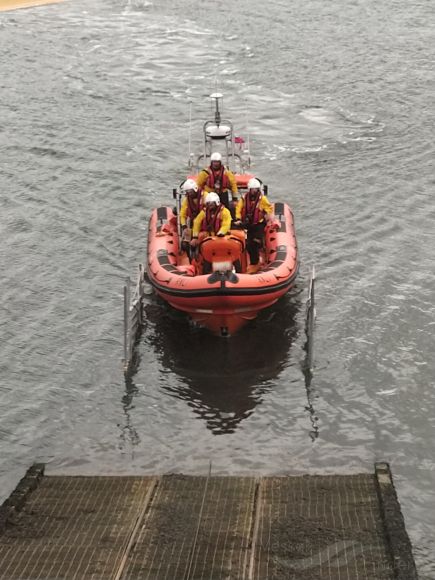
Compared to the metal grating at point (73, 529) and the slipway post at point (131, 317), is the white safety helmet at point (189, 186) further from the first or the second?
the metal grating at point (73, 529)

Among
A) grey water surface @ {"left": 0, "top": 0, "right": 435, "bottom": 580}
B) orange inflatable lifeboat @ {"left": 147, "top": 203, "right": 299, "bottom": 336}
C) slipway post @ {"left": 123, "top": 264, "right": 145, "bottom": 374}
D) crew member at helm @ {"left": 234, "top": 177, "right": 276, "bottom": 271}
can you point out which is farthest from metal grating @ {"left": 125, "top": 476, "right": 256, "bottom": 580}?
crew member at helm @ {"left": 234, "top": 177, "right": 276, "bottom": 271}

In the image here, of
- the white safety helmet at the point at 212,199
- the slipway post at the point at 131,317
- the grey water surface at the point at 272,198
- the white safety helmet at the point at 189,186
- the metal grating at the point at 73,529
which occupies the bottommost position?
the grey water surface at the point at 272,198

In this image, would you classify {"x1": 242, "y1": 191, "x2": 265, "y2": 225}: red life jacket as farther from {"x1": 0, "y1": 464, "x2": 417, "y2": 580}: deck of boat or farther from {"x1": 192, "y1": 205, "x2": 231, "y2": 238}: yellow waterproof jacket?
{"x1": 0, "y1": 464, "x2": 417, "y2": 580}: deck of boat

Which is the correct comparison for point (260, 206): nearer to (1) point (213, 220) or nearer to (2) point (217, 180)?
(2) point (217, 180)

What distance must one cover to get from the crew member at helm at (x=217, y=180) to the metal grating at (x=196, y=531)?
5.09 metres

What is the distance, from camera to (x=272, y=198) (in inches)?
677

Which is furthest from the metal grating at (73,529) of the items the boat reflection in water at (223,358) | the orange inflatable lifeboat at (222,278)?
the orange inflatable lifeboat at (222,278)

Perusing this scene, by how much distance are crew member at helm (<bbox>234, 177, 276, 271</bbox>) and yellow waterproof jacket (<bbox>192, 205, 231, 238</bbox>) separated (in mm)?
508

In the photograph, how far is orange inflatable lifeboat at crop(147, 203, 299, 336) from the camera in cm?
1180

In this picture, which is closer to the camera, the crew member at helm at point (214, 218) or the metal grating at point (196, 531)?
the metal grating at point (196, 531)

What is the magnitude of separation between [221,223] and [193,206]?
0.82 metres

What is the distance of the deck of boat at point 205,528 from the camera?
8008 mm

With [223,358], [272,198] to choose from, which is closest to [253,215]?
[223,358]

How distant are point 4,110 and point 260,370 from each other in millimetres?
12208
